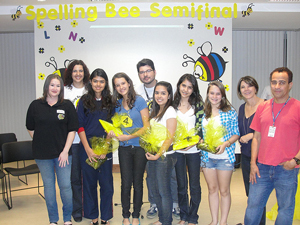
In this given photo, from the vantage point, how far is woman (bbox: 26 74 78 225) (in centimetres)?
262

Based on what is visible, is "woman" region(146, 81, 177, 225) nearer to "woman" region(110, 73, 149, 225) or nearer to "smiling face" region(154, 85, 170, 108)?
"smiling face" region(154, 85, 170, 108)

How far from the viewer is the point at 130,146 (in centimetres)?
270

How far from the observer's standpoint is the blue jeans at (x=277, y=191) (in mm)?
2057

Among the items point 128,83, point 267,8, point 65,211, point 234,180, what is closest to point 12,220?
point 65,211

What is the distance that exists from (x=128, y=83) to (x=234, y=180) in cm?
299

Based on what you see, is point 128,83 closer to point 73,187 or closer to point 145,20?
point 73,187

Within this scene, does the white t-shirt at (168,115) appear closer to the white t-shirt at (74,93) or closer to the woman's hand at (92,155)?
the woman's hand at (92,155)

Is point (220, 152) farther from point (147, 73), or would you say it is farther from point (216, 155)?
point (147, 73)

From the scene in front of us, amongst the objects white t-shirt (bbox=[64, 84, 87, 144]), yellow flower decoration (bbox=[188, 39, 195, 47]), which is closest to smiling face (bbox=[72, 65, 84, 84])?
white t-shirt (bbox=[64, 84, 87, 144])

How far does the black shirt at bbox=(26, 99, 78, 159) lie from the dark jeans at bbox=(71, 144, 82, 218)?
0.32m

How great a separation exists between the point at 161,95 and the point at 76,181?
56.6 inches

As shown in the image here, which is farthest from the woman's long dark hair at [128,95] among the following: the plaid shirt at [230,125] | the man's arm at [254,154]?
the man's arm at [254,154]

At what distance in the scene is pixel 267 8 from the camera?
4863mm

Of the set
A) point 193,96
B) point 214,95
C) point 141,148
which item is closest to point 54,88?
point 141,148
